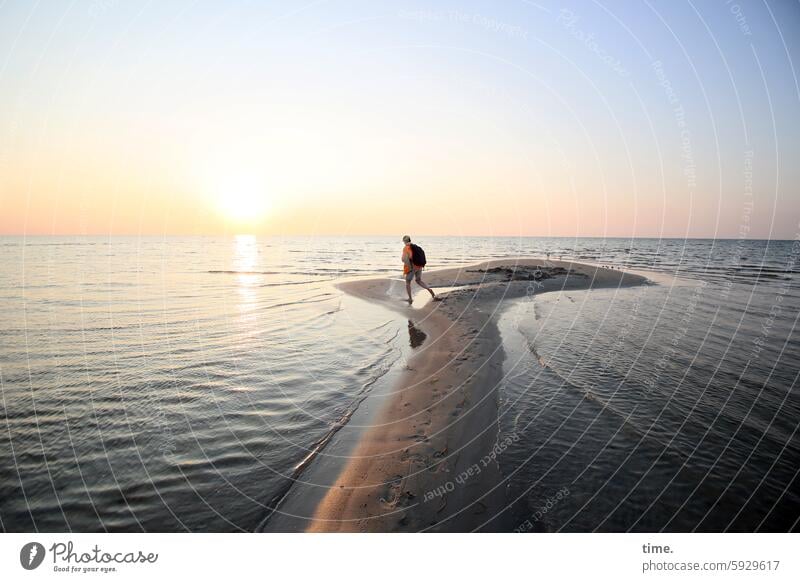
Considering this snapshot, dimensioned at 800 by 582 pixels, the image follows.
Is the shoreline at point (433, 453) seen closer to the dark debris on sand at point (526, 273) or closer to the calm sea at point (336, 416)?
the calm sea at point (336, 416)

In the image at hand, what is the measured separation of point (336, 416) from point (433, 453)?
81.7 inches

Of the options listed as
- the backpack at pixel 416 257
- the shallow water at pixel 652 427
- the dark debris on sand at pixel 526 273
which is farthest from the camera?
the dark debris on sand at pixel 526 273

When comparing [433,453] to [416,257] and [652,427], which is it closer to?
[652,427]

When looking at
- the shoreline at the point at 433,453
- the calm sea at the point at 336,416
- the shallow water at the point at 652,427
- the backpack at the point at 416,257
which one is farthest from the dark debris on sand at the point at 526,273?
the shoreline at the point at 433,453

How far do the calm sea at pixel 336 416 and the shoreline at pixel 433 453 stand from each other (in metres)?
0.35

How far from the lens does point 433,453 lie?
4.80 metres

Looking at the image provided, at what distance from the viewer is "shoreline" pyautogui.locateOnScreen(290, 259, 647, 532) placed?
11.9ft

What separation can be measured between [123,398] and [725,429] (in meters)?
11.0

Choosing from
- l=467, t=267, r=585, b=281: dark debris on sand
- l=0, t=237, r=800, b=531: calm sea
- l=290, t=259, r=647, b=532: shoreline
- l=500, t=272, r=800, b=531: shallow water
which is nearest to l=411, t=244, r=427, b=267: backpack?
l=0, t=237, r=800, b=531: calm sea

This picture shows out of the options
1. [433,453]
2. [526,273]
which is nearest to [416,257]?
[433,453]

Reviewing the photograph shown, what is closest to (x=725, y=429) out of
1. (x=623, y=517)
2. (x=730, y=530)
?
(x=730, y=530)

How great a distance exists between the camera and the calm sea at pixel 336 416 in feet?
12.8

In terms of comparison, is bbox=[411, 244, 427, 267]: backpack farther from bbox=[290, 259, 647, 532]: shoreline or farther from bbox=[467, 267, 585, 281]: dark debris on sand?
bbox=[467, 267, 585, 281]: dark debris on sand

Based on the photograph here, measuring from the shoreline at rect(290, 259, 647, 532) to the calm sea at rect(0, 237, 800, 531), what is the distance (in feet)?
1.15
